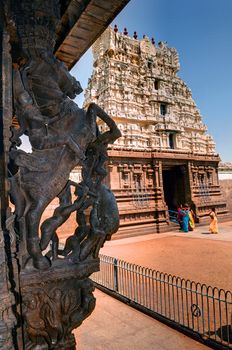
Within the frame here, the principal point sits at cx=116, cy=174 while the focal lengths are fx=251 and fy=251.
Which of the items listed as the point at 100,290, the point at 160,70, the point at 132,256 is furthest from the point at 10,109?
the point at 160,70

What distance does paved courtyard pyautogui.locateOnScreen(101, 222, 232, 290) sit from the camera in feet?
24.4

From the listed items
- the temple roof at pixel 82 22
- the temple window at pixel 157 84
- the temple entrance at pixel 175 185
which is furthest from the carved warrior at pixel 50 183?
the temple window at pixel 157 84

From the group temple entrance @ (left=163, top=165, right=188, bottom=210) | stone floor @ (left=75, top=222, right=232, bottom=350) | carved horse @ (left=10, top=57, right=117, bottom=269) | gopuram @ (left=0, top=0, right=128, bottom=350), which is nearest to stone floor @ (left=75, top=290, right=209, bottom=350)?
stone floor @ (left=75, top=222, right=232, bottom=350)

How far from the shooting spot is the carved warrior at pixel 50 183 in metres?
1.64

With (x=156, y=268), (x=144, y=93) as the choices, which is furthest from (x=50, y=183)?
(x=144, y=93)

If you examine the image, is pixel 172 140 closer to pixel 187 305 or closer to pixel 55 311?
pixel 187 305

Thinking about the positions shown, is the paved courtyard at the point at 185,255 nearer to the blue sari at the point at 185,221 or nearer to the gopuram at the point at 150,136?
the blue sari at the point at 185,221

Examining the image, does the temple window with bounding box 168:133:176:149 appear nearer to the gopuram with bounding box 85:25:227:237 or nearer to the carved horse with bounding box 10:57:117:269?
the gopuram with bounding box 85:25:227:237

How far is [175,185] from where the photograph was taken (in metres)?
21.3

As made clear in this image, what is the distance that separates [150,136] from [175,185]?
15.3ft

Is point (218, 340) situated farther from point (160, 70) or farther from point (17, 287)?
point (160, 70)

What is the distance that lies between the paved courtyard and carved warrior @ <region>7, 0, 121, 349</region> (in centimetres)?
577

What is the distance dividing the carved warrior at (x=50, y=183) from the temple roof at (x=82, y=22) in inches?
12.9

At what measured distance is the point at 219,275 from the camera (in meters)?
7.28
